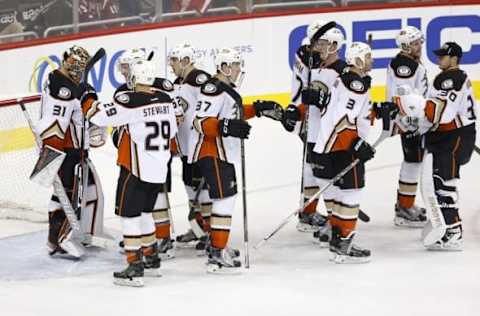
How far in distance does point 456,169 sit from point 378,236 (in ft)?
2.11

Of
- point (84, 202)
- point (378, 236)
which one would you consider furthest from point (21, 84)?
point (378, 236)

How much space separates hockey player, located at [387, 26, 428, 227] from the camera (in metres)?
6.18

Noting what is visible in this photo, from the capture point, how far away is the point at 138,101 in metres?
5.04

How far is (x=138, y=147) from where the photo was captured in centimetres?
509

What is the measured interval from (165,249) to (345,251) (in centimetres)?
90

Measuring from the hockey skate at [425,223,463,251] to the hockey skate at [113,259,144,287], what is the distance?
1.59 metres

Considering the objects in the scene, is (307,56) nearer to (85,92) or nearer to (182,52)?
(182,52)

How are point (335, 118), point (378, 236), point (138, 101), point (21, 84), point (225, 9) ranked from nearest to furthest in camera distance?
point (138, 101) → point (335, 118) → point (378, 236) → point (21, 84) → point (225, 9)

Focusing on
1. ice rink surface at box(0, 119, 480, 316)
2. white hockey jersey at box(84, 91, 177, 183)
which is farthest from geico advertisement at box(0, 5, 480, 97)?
white hockey jersey at box(84, 91, 177, 183)

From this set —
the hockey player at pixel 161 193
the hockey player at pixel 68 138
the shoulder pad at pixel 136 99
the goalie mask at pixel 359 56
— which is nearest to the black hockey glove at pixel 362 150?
the goalie mask at pixel 359 56

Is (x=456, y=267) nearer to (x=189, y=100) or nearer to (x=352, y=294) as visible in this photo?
(x=352, y=294)

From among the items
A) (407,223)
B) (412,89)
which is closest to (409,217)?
(407,223)

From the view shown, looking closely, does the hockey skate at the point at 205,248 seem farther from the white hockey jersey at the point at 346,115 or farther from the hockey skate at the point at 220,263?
the white hockey jersey at the point at 346,115

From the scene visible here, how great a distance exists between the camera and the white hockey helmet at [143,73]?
16.6ft
